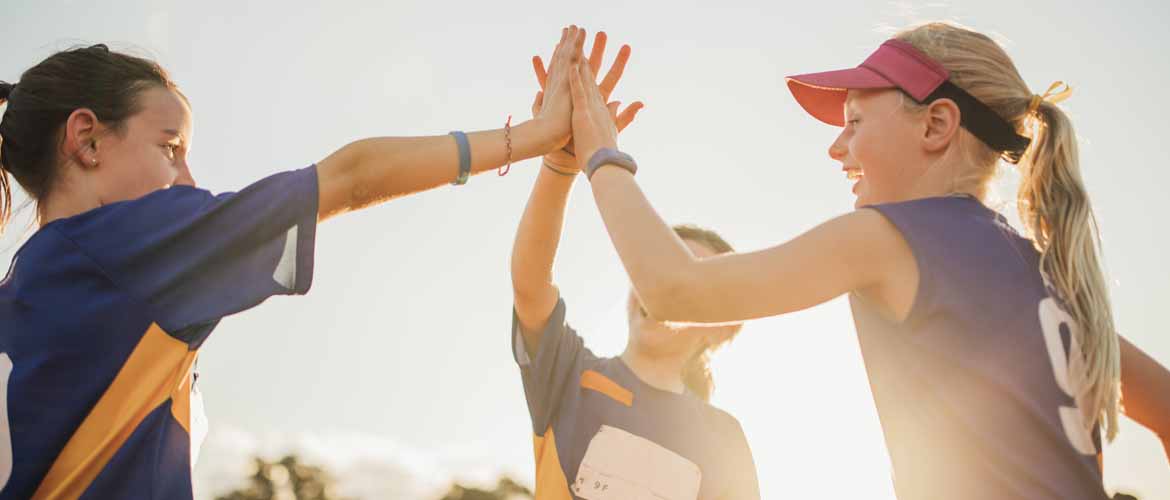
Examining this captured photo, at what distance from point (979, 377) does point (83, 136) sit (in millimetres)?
2612

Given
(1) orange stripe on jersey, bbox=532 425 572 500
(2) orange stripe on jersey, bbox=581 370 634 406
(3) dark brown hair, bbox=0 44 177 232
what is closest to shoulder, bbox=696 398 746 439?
(2) orange stripe on jersey, bbox=581 370 634 406

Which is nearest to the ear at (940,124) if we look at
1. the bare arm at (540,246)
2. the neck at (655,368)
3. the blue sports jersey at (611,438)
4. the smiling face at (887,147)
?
the smiling face at (887,147)

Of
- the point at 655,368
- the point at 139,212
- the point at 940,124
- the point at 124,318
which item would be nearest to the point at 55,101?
the point at 139,212

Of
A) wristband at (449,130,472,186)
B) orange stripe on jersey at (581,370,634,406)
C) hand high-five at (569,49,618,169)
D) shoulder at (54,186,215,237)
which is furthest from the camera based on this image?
orange stripe on jersey at (581,370,634,406)

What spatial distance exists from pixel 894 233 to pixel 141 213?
2.03 metres

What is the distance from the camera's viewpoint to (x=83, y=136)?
2.72m

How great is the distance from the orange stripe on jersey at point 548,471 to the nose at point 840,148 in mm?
1514

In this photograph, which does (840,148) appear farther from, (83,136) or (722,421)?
(83,136)

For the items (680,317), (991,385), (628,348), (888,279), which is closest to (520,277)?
(628,348)

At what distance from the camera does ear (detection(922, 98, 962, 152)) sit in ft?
8.51

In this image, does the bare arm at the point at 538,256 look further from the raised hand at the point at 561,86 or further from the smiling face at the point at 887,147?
the smiling face at the point at 887,147

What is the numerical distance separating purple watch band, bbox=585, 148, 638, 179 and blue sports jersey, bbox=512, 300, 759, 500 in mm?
889

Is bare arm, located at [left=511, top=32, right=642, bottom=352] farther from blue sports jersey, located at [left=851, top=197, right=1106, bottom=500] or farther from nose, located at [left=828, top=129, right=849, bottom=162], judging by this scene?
blue sports jersey, located at [left=851, top=197, right=1106, bottom=500]

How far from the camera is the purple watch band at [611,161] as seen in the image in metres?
2.88
